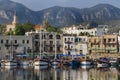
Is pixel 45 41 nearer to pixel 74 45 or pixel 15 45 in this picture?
pixel 74 45

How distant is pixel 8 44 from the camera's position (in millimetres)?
122938

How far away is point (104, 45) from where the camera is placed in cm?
12625

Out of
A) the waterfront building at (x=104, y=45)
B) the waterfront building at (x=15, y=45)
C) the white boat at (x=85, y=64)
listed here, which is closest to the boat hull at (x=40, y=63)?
the white boat at (x=85, y=64)

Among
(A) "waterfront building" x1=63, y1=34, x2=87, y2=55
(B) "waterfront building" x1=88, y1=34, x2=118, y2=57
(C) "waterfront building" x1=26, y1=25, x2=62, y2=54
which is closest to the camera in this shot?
(B) "waterfront building" x1=88, y1=34, x2=118, y2=57

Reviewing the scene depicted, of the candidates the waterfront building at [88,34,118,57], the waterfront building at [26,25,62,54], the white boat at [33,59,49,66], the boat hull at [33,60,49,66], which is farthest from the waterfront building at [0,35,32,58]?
the boat hull at [33,60,49,66]

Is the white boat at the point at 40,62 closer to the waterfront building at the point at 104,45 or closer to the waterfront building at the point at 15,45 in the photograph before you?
the waterfront building at the point at 15,45

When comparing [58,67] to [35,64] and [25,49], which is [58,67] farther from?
[25,49]

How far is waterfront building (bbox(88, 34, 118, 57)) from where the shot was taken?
411 ft

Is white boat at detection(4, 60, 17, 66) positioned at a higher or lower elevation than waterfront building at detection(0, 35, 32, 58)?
Answer: lower

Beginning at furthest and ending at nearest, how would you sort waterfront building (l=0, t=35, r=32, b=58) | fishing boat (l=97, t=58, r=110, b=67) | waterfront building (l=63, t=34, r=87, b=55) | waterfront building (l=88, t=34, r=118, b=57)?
Result: 1. waterfront building (l=63, t=34, r=87, b=55)
2. waterfront building (l=88, t=34, r=118, b=57)
3. waterfront building (l=0, t=35, r=32, b=58)
4. fishing boat (l=97, t=58, r=110, b=67)

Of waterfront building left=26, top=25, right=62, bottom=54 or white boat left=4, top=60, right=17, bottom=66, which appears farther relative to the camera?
waterfront building left=26, top=25, right=62, bottom=54

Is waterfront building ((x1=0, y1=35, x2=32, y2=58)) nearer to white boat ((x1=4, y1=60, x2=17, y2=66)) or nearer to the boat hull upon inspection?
white boat ((x1=4, y1=60, x2=17, y2=66))

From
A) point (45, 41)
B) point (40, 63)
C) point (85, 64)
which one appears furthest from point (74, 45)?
point (40, 63)

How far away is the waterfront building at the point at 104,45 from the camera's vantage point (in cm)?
12519
